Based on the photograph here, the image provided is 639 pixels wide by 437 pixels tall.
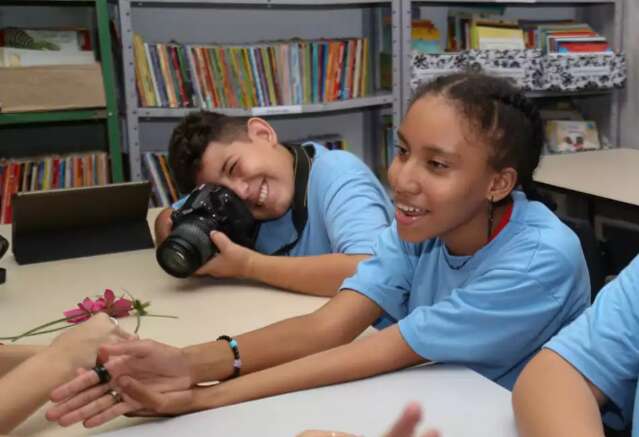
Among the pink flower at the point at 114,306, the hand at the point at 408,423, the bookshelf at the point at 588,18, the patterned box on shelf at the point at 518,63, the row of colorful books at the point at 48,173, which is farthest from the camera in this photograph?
the bookshelf at the point at 588,18

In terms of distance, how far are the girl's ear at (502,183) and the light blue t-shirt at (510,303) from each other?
4 centimetres

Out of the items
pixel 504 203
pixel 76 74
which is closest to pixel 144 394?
pixel 504 203

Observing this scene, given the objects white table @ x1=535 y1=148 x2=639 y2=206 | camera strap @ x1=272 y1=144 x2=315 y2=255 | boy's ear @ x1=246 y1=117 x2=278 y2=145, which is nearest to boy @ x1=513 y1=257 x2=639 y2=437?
camera strap @ x1=272 y1=144 x2=315 y2=255

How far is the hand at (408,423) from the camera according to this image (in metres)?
0.55

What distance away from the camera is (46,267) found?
1.59m

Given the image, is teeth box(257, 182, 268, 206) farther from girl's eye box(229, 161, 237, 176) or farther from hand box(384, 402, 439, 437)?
hand box(384, 402, 439, 437)

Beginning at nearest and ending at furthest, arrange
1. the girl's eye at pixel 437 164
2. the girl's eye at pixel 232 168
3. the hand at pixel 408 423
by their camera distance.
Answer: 1. the hand at pixel 408 423
2. the girl's eye at pixel 437 164
3. the girl's eye at pixel 232 168

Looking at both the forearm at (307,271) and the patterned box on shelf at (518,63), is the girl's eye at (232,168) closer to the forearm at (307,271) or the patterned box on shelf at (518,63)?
the forearm at (307,271)

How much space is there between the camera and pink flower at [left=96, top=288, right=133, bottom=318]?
1255 mm

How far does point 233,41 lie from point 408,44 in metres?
0.71

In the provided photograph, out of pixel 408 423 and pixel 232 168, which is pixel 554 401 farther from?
pixel 232 168

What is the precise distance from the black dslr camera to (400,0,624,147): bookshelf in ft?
6.46

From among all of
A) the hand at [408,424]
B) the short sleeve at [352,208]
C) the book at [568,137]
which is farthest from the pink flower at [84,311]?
the book at [568,137]

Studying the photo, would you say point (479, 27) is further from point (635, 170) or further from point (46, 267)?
point (46, 267)
